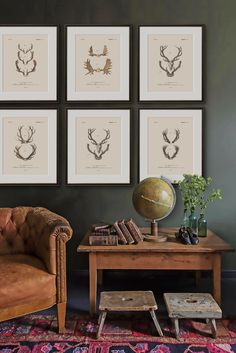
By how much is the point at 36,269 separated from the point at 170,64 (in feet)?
8.34

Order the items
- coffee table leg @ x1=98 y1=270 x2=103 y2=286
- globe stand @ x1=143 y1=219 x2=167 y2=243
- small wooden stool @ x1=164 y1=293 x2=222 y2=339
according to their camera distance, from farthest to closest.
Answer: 1. coffee table leg @ x1=98 y1=270 x2=103 y2=286
2. globe stand @ x1=143 y1=219 x2=167 y2=243
3. small wooden stool @ x1=164 y1=293 x2=222 y2=339

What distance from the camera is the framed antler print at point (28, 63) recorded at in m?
3.85

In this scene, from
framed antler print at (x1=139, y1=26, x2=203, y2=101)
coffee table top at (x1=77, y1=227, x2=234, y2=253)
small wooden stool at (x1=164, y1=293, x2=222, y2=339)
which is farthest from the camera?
framed antler print at (x1=139, y1=26, x2=203, y2=101)

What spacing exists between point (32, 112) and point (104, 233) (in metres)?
1.64

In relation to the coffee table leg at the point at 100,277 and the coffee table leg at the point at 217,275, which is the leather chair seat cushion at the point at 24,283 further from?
the coffee table leg at the point at 217,275

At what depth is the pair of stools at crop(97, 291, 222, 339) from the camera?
2.62 m

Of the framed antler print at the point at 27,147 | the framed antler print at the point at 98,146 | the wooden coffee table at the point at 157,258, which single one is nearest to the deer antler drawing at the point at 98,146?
the framed antler print at the point at 98,146

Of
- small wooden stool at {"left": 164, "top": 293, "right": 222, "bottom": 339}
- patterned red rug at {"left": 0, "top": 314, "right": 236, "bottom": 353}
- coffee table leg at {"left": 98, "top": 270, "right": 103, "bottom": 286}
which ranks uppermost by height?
small wooden stool at {"left": 164, "top": 293, "right": 222, "bottom": 339}

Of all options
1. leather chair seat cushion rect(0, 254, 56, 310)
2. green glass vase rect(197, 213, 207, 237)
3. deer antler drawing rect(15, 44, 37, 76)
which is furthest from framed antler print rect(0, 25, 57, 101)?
green glass vase rect(197, 213, 207, 237)

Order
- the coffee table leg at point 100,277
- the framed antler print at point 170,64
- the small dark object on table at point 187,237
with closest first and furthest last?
the small dark object on table at point 187,237
the coffee table leg at point 100,277
the framed antler print at point 170,64

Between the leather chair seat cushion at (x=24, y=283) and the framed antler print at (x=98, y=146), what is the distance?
1.33 m

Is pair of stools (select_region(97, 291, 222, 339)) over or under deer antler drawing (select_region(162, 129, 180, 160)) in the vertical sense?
under

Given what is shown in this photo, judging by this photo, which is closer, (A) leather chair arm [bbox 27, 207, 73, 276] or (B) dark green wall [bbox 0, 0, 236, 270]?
(A) leather chair arm [bbox 27, 207, 73, 276]

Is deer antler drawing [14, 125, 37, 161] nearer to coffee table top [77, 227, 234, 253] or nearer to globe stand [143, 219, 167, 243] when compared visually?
coffee table top [77, 227, 234, 253]
